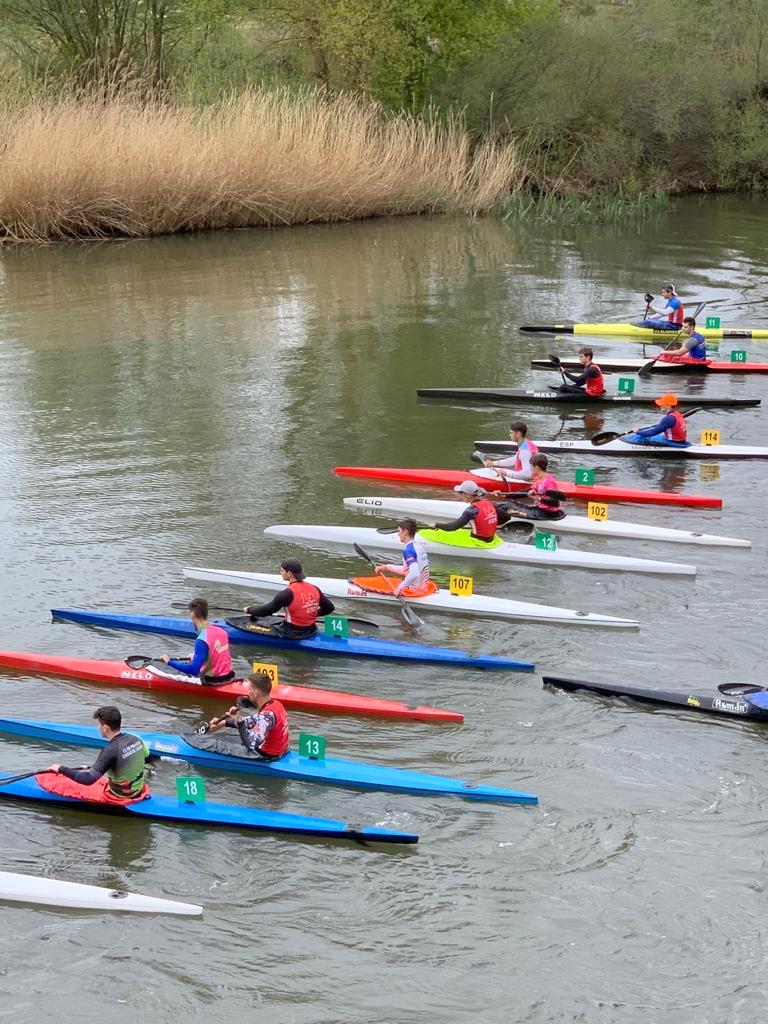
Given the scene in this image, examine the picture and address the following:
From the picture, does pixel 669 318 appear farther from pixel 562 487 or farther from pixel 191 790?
pixel 191 790

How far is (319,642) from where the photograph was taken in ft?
36.6

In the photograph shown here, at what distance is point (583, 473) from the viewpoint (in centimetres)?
1494

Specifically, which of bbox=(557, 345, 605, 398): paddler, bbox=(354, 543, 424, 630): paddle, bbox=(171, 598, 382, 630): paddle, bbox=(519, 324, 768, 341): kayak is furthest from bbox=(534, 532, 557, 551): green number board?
bbox=(519, 324, 768, 341): kayak

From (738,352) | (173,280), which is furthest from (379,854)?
(173,280)

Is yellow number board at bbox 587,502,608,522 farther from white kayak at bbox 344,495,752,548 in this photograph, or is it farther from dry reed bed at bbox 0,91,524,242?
dry reed bed at bbox 0,91,524,242

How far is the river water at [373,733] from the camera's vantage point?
7.25m

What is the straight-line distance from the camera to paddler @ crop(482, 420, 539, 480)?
1488cm

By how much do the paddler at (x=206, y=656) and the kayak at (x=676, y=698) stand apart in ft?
8.84

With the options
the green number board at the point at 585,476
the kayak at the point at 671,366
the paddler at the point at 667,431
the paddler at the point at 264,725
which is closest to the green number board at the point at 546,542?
the green number board at the point at 585,476

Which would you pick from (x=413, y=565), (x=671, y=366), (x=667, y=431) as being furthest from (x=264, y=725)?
(x=671, y=366)

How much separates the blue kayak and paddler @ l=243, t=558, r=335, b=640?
89 mm

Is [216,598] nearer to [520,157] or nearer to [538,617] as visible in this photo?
[538,617]

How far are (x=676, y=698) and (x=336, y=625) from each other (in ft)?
9.96

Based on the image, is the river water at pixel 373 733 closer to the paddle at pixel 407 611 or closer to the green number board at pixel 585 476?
the paddle at pixel 407 611
